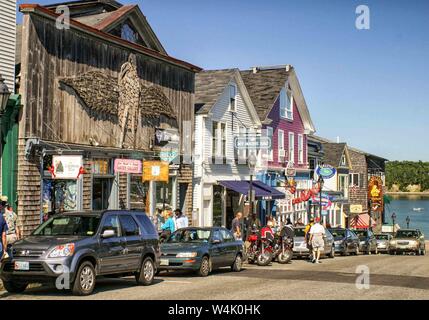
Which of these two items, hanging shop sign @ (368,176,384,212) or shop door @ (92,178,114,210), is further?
hanging shop sign @ (368,176,384,212)

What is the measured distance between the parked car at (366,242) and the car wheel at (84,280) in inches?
1008

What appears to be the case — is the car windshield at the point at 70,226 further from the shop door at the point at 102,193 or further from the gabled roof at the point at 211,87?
the gabled roof at the point at 211,87

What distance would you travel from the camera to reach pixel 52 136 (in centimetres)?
2158

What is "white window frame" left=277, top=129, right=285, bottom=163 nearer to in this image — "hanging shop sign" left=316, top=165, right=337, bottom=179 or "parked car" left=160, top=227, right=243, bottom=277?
"hanging shop sign" left=316, top=165, right=337, bottom=179

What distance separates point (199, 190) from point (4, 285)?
1834cm

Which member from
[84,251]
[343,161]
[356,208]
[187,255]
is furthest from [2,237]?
[343,161]

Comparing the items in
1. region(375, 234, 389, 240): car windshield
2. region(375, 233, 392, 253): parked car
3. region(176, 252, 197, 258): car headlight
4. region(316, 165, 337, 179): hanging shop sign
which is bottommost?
region(375, 233, 392, 253): parked car

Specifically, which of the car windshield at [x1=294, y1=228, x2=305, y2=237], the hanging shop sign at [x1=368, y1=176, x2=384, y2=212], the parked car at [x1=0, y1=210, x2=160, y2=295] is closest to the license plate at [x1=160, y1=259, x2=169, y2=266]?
the parked car at [x1=0, y1=210, x2=160, y2=295]

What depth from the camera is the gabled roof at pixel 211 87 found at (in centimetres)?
3272

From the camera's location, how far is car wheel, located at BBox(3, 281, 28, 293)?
45.9 ft

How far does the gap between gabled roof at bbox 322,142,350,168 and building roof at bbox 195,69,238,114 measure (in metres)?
25.1

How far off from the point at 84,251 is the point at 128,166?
1052 centimetres

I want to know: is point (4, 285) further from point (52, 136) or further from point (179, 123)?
point (179, 123)

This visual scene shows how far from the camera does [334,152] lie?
196 ft
